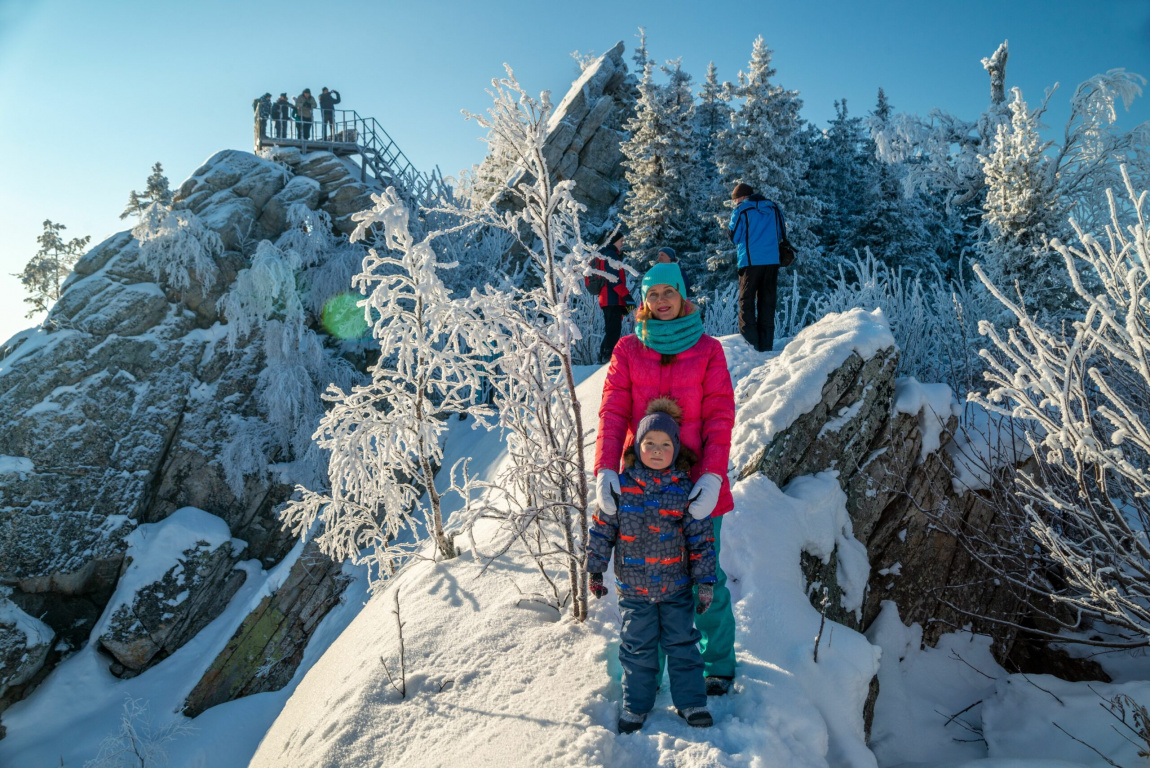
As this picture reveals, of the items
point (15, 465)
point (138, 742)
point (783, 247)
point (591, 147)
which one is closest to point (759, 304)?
point (783, 247)

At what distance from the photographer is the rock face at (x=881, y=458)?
360 centimetres

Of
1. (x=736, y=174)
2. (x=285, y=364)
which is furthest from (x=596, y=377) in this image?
(x=736, y=174)

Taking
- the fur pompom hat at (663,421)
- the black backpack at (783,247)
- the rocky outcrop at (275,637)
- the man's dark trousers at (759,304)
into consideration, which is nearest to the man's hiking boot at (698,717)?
the fur pompom hat at (663,421)

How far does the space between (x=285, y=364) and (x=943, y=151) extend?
18756 mm

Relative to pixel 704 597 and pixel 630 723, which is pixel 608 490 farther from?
pixel 630 723

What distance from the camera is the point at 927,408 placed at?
163 inches

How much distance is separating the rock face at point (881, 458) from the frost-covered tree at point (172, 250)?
11.2 m

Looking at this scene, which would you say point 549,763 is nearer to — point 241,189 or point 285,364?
point 285,364

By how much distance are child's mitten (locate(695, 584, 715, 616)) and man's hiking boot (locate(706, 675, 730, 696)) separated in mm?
386

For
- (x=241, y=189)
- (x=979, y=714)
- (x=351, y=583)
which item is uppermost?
(x=241, y=189)

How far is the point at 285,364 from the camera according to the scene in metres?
10.6

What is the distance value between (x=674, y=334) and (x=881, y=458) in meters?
2.46

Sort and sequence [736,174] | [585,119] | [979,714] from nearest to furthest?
[979,714] < [736,174] < [585,119]

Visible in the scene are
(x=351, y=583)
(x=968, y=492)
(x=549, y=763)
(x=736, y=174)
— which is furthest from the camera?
(x=736, y=174)
